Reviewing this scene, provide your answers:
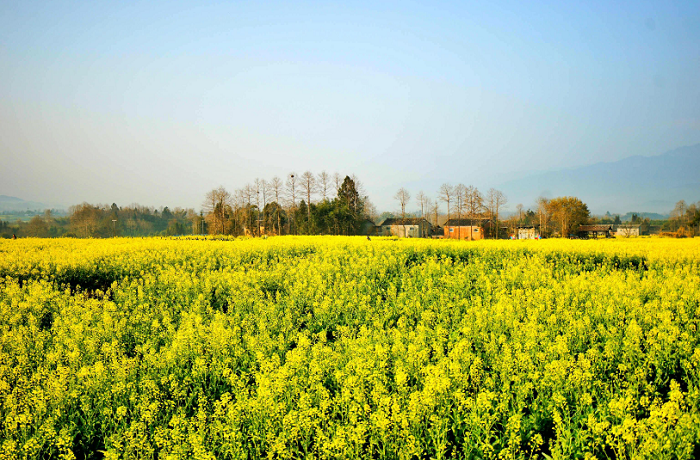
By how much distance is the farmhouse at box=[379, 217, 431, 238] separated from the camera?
69.1 metres

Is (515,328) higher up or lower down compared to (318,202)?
lower down

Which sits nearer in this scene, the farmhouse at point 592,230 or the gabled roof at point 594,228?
the farmhouse at point 592,230

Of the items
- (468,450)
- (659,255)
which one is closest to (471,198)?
(659,255)

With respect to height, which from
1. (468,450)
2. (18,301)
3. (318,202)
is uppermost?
(318,202)

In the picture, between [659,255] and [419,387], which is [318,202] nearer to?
[659,255]

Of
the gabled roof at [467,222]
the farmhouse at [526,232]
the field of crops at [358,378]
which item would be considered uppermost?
the gabled roof at [467,222]

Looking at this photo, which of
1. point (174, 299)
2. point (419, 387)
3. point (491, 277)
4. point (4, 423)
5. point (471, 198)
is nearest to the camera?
point (4, 423)

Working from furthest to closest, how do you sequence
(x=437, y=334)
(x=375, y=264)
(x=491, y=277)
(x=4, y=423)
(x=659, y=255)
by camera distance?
(x=659, y=255) → (x=375, y=264) → (x=491, y=277) → (x=437, y=334) → (x=4, y=423)

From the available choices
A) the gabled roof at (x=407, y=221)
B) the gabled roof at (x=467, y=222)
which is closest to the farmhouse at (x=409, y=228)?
the gabled roof at (x=407, y=221)

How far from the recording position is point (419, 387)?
183 inches

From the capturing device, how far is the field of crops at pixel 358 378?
138 inches

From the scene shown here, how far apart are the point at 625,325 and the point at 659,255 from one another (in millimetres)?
11915

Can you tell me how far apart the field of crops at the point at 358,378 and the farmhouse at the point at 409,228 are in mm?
58872

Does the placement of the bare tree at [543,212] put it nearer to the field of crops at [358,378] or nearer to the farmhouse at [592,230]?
the farmhouse at [592,230]
